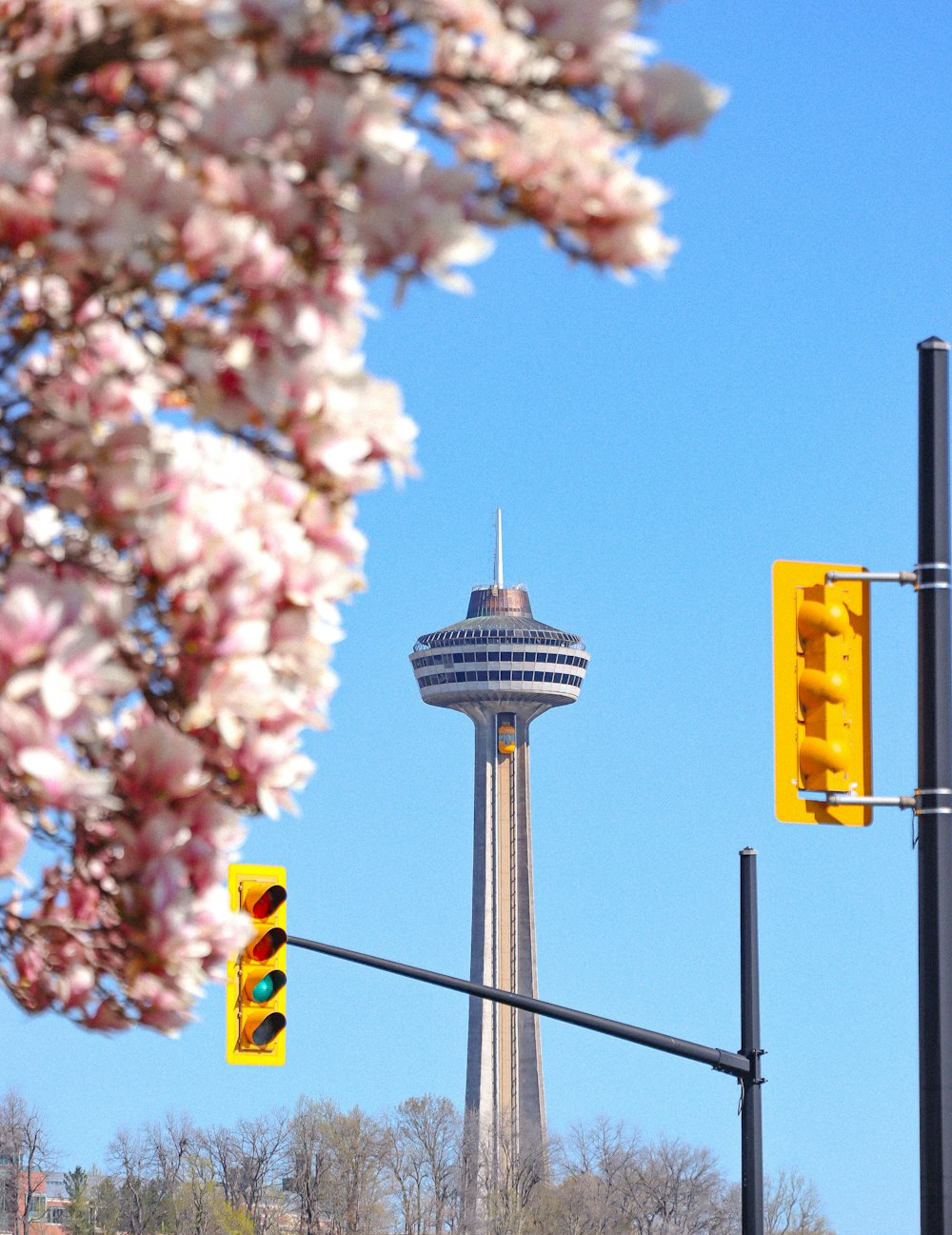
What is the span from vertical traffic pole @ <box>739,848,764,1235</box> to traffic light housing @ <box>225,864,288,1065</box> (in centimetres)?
418

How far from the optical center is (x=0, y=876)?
4840mm

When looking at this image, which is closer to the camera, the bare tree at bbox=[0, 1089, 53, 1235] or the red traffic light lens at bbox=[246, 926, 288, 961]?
the red traffic light lens at bbox=[246, 926, 288, 961]

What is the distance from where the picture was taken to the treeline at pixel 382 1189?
10444 centimetres

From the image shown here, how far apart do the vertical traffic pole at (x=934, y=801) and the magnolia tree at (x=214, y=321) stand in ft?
22.4

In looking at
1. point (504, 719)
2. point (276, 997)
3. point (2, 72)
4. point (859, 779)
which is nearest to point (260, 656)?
point (2, 72)

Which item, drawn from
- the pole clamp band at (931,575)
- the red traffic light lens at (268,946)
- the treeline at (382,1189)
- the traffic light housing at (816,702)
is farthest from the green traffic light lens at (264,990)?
the treeline at (382,1189)

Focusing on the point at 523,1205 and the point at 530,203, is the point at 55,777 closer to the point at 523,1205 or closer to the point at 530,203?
the point at 530,203

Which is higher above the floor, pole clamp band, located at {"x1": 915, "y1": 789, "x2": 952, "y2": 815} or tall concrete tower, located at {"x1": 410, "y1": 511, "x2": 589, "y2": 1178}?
tall concrete tower, located at {"x1": 410, "y1": 511, "x2": 589, "y2": 1178}

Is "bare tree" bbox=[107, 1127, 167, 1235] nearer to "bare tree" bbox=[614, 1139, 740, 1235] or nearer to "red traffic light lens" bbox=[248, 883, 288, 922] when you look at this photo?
"bare tree" bbox=[614, 1139, 740, 1235]

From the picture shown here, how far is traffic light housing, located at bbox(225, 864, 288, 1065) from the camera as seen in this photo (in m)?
16.7

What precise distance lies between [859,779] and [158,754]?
7.65m

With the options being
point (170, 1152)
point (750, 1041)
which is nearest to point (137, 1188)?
point (170, 1152)

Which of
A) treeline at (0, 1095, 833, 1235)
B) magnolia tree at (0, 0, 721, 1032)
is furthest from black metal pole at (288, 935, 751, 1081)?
treeline at (0, 1095, 833, 1235)

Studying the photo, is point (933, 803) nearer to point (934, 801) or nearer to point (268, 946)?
point (934, 801)
